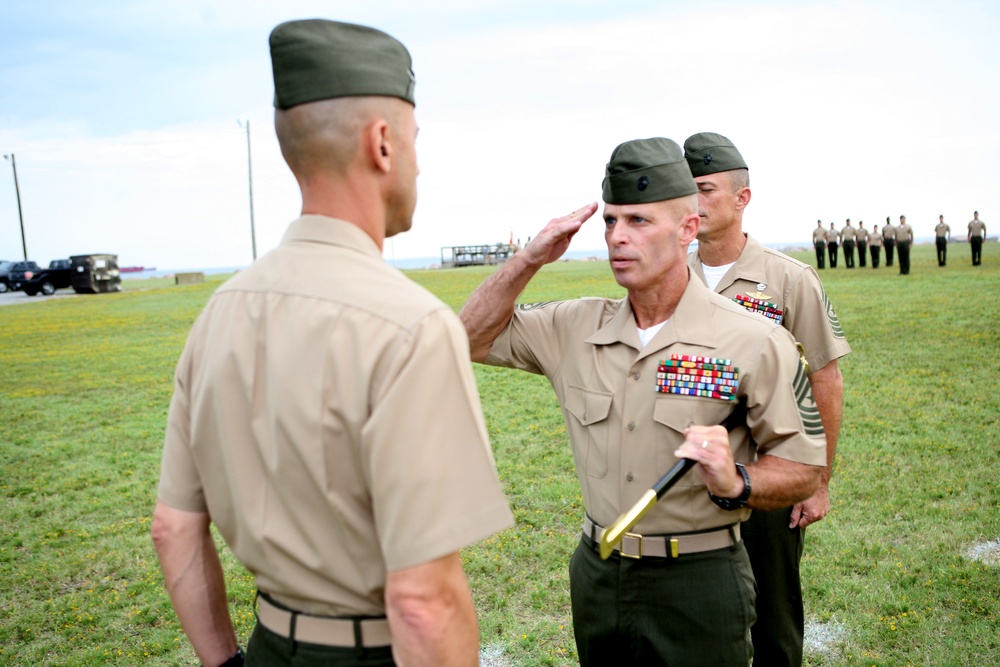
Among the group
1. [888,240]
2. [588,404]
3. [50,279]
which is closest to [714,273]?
[588,404]

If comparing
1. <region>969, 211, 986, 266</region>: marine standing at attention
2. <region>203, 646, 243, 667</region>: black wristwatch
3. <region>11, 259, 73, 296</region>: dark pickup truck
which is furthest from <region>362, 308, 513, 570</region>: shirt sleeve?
<region>11, 259, 73, 296</region>: dark pickup truck

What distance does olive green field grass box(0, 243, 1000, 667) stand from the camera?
470 cm

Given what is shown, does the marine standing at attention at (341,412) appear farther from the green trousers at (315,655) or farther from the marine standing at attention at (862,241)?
the marine standing at attention at (862,241)

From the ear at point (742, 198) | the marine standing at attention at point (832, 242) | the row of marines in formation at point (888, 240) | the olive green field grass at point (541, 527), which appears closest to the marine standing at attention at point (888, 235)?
the row of marines in formation at point (888, 240)

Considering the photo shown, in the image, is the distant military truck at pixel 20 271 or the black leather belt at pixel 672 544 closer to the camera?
the black leather belt at pixel 672 544

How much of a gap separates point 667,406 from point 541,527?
3.87 meters

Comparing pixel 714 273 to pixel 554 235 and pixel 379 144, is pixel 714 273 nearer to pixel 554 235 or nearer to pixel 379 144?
pixel 554 235

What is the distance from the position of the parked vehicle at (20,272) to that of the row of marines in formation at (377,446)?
47124 millimetres

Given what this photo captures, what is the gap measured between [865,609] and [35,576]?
557 cm

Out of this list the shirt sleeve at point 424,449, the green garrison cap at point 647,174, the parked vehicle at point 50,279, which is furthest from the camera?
the parked vehicle at point 50,279

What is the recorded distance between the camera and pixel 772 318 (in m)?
3.73

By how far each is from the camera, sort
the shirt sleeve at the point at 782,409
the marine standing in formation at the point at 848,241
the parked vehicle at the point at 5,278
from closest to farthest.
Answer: the shirt sleeve at the point at 782,409
the marine standing in formation at the point at 848,241
the parked vehicle at the point at 5,278

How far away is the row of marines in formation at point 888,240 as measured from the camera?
3178 centimetres

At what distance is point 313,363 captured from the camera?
5.03 feet
